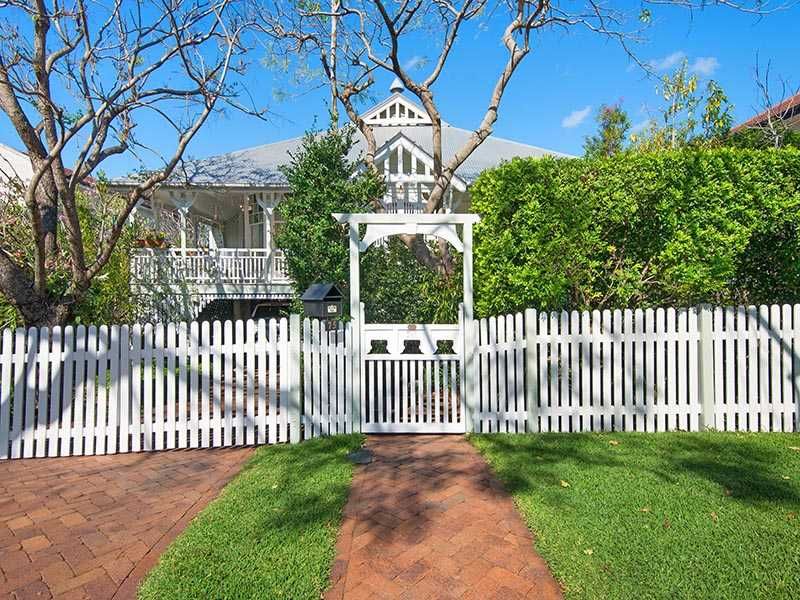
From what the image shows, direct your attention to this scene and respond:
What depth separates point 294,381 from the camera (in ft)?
17.4

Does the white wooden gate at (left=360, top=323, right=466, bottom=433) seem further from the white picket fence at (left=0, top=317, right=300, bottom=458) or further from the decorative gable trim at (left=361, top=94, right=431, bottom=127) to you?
the decorative gable trim at (left=361, top=94, right=431, bottom=127)

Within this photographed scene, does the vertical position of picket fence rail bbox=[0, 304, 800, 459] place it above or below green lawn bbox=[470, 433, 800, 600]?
above

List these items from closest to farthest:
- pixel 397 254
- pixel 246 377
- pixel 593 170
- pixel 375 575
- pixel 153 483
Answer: pixel 375 575 < pixel 153 483 < pixel 246 377 < pixel 593 170 < pixel 397 254

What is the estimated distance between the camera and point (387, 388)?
5.59 metres

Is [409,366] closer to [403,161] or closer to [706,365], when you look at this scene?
[706,365]

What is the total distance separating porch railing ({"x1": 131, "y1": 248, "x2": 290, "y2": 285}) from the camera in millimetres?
12688

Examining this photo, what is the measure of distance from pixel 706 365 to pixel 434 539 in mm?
4069

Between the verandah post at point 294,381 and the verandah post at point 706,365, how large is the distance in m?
4.59

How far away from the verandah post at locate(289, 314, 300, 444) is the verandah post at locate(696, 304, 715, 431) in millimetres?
Result: 4594

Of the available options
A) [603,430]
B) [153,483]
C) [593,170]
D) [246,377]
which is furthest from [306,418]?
[593,170]

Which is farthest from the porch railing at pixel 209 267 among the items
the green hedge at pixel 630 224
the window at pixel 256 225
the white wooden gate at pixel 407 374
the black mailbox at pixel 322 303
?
the green hedge at pixel 630 224

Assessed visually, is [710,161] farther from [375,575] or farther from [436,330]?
[375,575]

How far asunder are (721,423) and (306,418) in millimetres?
4848

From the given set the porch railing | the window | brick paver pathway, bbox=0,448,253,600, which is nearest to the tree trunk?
brick paver pathway, bbox=0,448,253,600
